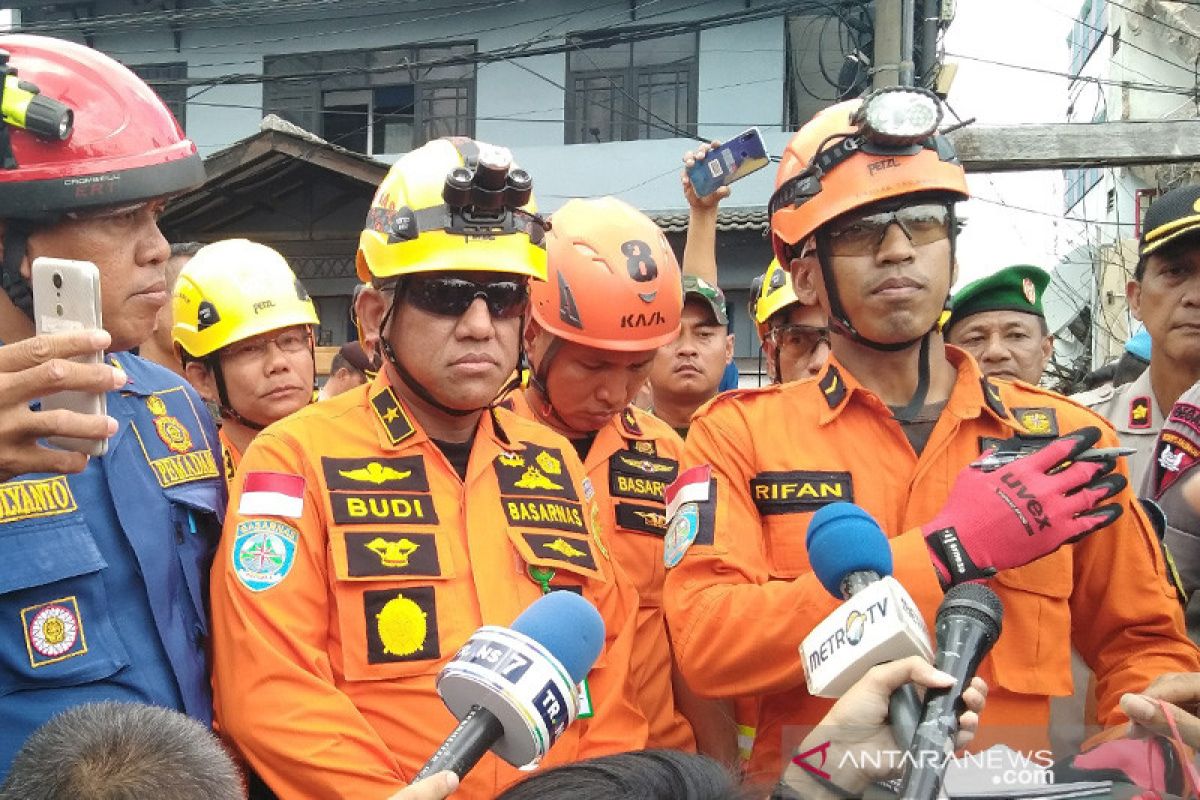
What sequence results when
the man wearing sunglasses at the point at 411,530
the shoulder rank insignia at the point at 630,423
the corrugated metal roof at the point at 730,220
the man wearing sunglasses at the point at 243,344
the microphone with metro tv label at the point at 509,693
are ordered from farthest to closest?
the corrugated metal roof at the point at 730,220
the man wearing sunglasses at the point at 243,344
the shoulder rank insignia at the point at 630,423
the man wearing sunglasses at the point at 411,530
the microphone with metro tv label at the point at 509,693

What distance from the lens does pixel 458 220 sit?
365 cm

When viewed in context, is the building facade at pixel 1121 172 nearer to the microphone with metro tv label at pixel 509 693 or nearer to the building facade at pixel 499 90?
the building facade at pixel 499 90

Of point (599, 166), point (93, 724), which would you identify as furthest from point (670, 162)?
point (93, 724)

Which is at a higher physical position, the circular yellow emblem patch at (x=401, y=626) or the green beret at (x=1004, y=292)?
the green beret at (x=1004, y=292)

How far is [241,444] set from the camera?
213 inches

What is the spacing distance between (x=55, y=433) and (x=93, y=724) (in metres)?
0.57

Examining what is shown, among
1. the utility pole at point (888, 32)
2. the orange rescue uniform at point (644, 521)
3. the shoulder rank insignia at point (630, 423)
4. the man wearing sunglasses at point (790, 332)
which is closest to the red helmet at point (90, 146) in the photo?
the orange rescue uniform at point (644, 521)

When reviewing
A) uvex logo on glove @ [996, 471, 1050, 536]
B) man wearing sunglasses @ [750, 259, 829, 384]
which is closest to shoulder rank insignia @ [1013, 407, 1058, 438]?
uvex logo on glove @ [996, 471, 1050, 536]

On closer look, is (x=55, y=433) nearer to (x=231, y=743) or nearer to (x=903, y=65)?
(x=231, y=743)

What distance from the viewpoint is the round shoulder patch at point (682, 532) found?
10.5 ft

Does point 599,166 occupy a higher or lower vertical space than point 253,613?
higher

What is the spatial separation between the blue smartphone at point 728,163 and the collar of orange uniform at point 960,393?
2348mm

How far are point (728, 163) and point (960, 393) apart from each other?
257 cm

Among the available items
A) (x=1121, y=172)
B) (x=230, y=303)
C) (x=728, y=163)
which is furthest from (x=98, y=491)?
(x=1121, y=172)
